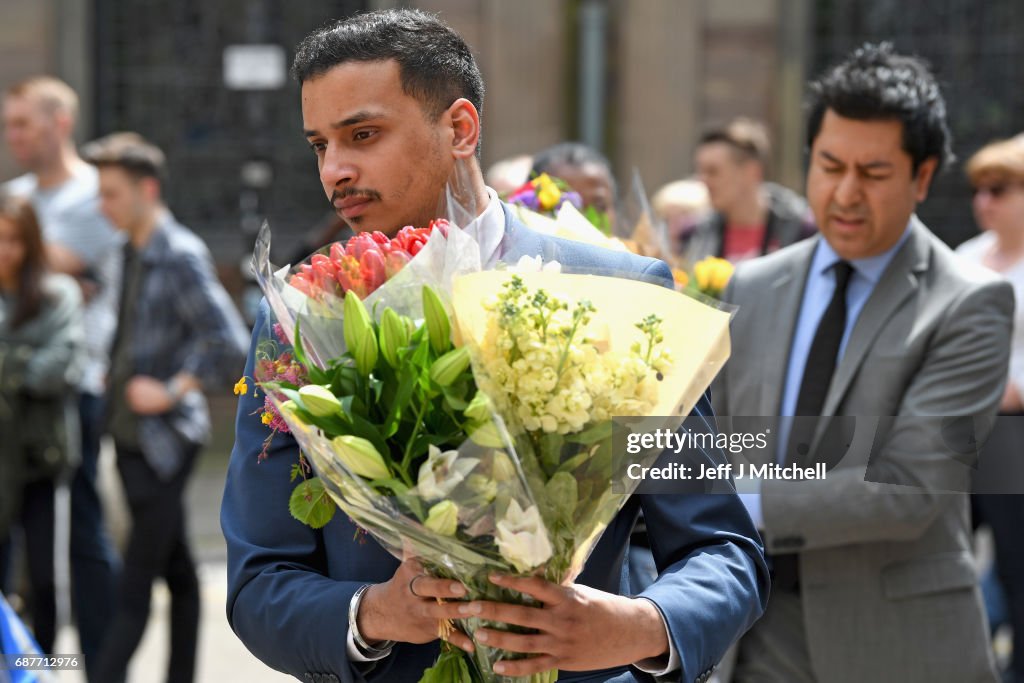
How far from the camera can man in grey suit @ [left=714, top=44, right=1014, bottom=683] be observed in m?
3.65

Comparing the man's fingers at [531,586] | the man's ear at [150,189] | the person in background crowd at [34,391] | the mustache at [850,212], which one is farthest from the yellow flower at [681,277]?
the person in background crowd at [34,391]

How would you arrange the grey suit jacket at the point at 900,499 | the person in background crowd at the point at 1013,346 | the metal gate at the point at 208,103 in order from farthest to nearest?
1. the metal gate at the point at 208,103
2. the person in background crowd at the point at 1013,346
3. the grey suit jacket at the point at 900,499

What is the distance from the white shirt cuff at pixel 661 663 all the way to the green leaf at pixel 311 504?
482 millimetres

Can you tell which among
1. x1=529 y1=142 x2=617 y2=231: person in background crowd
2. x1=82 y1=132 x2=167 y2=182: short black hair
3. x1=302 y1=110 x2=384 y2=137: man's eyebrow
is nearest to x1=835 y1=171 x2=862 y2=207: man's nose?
x1=529 y1=142 x2=617 y2=231: person in background crowd

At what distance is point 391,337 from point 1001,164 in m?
5.36

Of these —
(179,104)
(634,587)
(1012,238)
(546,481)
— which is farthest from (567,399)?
(179,104)

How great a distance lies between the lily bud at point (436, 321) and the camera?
210 cm

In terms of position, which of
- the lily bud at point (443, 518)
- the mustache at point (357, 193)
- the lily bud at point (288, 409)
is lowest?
the lily bud at point (443, 518)

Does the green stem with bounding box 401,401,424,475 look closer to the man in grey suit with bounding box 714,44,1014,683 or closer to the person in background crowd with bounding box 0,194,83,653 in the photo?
the man in grey suit with bounding box 714,44,1014,683

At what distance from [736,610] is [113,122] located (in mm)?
11478

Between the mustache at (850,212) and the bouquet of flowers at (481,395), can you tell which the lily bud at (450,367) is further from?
the mustache at (850,212)

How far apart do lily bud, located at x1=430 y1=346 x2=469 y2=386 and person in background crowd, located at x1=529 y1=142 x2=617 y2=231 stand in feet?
10.3

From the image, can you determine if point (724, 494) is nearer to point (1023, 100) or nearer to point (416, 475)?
point (416, 475)

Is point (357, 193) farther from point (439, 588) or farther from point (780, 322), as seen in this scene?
point (780, 322)
